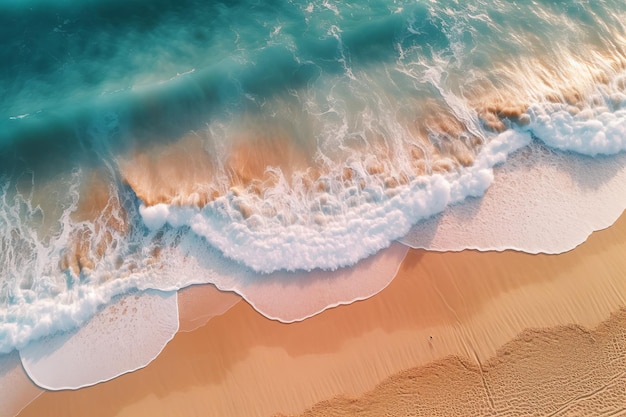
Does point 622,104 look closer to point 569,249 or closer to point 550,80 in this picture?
point 550,80

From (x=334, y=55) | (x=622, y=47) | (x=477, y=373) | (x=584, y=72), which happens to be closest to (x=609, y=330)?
(x=477, y=373)

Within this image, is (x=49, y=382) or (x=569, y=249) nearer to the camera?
(x=49, y=382)

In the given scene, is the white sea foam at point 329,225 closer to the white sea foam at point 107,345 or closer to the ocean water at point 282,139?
the ocean water at point 282,139

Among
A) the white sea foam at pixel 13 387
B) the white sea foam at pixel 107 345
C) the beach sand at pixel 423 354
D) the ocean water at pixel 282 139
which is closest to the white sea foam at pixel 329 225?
the ocean water at pixel 282 139

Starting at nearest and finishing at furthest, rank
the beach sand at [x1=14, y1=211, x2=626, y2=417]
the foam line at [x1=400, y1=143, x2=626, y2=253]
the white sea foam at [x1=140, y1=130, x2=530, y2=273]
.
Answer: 1. the beach sand at [x1=14, y1=211, x2=626, y2=417]
2. the white sea foam at [x1=140, y1=130, x2=530, y2=273]
3. the foam line at [x1=400, y1=143, x2=626, y2=253]

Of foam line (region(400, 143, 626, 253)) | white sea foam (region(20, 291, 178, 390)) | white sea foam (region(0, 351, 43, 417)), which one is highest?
foam line (region(400, 143, 626, 253))

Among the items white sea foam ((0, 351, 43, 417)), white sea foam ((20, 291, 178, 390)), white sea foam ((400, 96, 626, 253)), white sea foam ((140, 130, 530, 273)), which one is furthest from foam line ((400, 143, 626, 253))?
white sea foam ((0, 351, 43, 417))

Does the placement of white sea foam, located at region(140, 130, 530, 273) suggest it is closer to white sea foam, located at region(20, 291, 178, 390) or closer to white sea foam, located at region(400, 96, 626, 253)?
white sea foam, located at region(400, 96, 626, 253)

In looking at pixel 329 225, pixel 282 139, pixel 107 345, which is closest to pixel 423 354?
pixel 329 225
